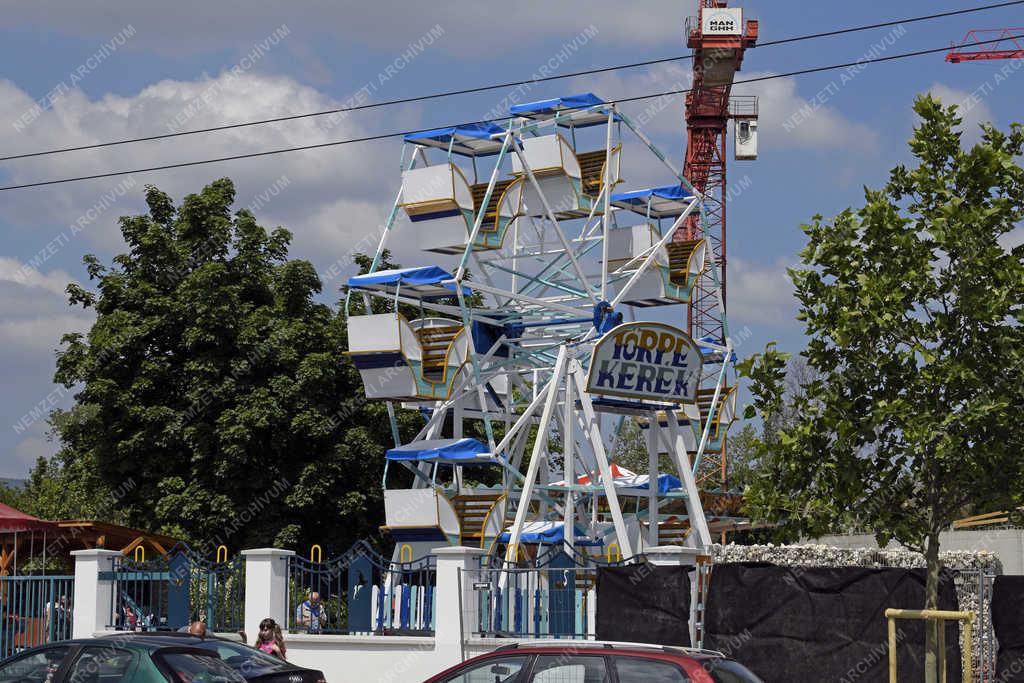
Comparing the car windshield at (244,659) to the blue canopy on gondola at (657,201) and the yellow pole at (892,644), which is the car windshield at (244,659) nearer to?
the yellow pole at (892,644)

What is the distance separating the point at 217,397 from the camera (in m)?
36.8

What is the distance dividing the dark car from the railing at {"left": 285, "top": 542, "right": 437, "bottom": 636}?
615 cm

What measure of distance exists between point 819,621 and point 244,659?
6.91 meters

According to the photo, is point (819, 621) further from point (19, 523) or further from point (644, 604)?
point (19, 523)

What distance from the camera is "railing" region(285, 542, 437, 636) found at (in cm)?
2108

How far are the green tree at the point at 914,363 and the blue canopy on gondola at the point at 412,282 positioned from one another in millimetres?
12583

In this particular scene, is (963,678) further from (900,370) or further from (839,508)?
(900,370)

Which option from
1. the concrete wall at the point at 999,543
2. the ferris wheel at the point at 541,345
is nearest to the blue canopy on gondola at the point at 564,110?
the ferris wheel at the point at 541,345

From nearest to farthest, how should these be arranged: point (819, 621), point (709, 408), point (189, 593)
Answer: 1. point (819, 621)
2. point (189, 593)
3. point (709, 408)

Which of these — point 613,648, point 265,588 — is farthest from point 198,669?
point 265,588

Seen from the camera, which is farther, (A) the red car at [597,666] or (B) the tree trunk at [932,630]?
(B) the tree trunk at [932,630]

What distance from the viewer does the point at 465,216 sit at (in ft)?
98.5

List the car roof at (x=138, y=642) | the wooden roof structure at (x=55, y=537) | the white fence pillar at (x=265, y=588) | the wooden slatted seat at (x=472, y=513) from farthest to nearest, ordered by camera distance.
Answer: the wooden slatted seat at (x=472, y=513) → the wooden roof structure at (x=55, y=537) → the white fence pillar at (x=265, y=588) → the car roof at (x=138, y=642)

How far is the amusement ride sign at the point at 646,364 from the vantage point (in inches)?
1084
